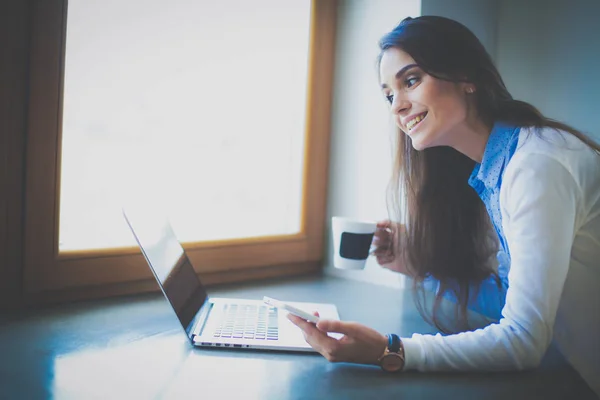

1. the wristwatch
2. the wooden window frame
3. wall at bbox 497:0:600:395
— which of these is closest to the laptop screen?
the wooden window frame

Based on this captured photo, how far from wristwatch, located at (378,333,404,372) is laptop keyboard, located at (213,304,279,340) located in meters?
0.20

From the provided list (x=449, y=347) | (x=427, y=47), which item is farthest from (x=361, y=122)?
(x=449, y=347)

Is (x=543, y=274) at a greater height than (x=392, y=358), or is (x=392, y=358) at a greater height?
(x=543, y=274)

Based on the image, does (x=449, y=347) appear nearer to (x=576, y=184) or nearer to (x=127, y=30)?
(x=576, y=184)

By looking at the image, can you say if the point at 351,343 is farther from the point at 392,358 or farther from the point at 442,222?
the point at 442,222

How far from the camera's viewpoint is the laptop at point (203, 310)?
86 centimetres

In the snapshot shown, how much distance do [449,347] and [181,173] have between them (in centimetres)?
76

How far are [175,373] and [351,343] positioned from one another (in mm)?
261

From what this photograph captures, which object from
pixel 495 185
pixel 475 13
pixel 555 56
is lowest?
pixel 495 185

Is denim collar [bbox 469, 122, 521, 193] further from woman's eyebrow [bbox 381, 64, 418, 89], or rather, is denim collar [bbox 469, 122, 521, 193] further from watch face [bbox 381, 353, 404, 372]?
watch face [bbox 381, 353, 404, 372]

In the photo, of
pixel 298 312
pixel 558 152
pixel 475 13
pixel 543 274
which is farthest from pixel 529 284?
pixel 475 13

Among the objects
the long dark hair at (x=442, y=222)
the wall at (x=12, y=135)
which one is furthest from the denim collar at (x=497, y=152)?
the wall at (x=12, y=135)

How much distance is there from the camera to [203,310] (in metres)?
1.03

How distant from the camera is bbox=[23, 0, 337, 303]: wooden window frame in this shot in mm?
985
